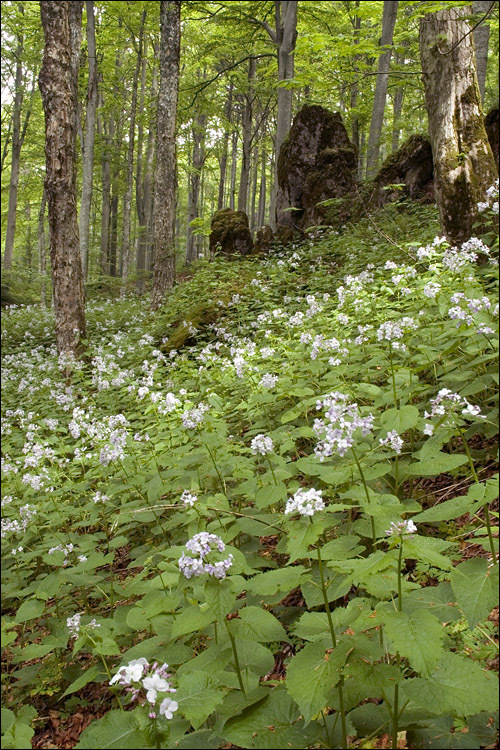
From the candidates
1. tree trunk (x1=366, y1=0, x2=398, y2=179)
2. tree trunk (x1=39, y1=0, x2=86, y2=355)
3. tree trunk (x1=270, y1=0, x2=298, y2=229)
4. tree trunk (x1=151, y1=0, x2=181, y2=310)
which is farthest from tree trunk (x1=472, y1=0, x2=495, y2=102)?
tree trunk (x1=39, y1=0, x2=86, y2=355)

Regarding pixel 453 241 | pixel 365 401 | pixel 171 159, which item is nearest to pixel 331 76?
pixel 171 159

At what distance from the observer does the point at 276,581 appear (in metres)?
1.84

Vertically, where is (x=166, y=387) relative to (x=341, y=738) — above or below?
above

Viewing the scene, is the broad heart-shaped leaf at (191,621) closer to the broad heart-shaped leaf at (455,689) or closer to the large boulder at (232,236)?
the broad heart-shaped leaf at (455,689)

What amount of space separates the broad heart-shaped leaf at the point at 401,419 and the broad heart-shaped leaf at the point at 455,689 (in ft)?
3.38

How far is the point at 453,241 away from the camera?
18.2 ft

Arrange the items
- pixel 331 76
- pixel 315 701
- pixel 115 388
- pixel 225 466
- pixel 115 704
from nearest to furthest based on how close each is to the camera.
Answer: pixel 315 701
pixel 115 704
pixel 225 466
pixel 115 388
pixel 331 76

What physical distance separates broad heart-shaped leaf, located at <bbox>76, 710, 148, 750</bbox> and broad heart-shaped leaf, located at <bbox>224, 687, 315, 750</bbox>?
0.96 feet

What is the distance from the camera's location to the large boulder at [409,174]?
11.5 m

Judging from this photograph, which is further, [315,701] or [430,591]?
[430,591]

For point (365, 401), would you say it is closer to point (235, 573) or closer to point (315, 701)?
point (235, 573)

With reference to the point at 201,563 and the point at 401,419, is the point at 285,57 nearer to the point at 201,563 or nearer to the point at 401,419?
the point at 401,419

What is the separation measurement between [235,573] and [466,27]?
6538 millimetres

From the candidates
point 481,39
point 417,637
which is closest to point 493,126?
point 481,39
